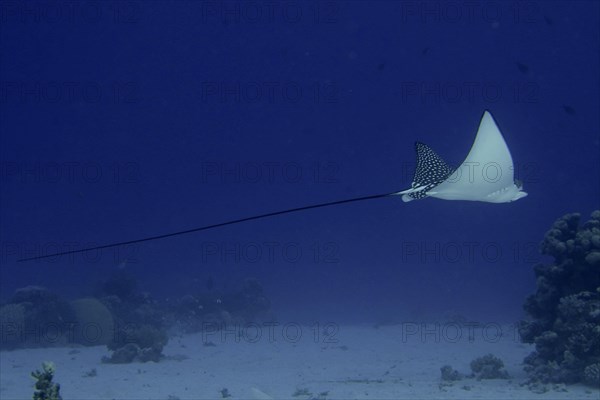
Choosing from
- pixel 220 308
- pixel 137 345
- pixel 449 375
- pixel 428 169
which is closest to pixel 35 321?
pixel 137 345

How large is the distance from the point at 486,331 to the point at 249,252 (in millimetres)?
30357

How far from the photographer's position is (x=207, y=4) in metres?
56.9

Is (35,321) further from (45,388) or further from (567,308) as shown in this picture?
(567,308)

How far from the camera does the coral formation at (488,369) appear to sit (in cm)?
749

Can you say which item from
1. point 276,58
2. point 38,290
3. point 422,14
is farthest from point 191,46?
point 38,290

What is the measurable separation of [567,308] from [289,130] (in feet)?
204

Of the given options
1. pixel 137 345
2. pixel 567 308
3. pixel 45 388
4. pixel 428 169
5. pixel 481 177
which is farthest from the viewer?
pixel 137 345

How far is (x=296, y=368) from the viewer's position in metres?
9.27

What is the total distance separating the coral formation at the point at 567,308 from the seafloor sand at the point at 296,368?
0.33 metres

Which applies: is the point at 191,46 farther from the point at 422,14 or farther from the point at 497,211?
the point at 497,211

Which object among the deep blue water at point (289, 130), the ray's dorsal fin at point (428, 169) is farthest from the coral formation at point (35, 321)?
the deep blue water at point (289, 130)

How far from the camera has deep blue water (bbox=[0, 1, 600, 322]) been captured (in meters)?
39.3

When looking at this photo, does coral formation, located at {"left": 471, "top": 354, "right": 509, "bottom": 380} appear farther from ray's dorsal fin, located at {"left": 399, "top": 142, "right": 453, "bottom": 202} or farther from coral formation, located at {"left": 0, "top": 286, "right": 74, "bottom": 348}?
coral formation, located at {"left": 0, "top": 286, "right": 74, "bottom": 348}

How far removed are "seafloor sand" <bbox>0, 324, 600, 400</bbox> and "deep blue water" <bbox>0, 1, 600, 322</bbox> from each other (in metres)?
15.0
